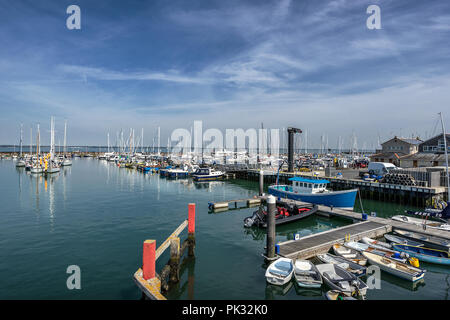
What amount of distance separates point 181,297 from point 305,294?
6394 millimetres

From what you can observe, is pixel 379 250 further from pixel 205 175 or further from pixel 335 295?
pixel 205 175

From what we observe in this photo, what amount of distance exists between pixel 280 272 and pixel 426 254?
11254mm

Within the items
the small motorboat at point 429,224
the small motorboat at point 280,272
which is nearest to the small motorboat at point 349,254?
the small motorboat at point 280,272

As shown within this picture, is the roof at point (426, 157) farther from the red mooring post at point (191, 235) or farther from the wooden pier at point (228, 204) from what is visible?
the red mooring post at point (191, 235)

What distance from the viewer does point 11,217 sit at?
2545cm

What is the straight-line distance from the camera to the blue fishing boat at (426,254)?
16.0 meters

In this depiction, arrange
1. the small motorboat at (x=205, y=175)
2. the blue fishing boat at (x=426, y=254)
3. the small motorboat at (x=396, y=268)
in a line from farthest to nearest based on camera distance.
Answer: the small motorboat at (x=205, y=175) → the blue fishing boat at (x=426, y=254) → the small motorboat at (x=396, y=268)

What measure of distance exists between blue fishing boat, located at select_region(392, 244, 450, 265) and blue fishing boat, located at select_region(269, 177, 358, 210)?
10.8 meters

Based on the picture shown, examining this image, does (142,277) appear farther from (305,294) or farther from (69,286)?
(305,294)

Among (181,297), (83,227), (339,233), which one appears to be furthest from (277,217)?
(83,227)

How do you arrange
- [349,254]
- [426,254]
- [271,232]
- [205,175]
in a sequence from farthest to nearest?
1. [205,175]
2. [426,254]
3. [349,254]
4. [271,232]

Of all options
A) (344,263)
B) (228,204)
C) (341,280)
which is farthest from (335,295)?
(228,204)

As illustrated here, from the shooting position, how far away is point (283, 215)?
85.5 ft

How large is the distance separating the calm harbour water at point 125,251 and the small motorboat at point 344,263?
50.7 inches
